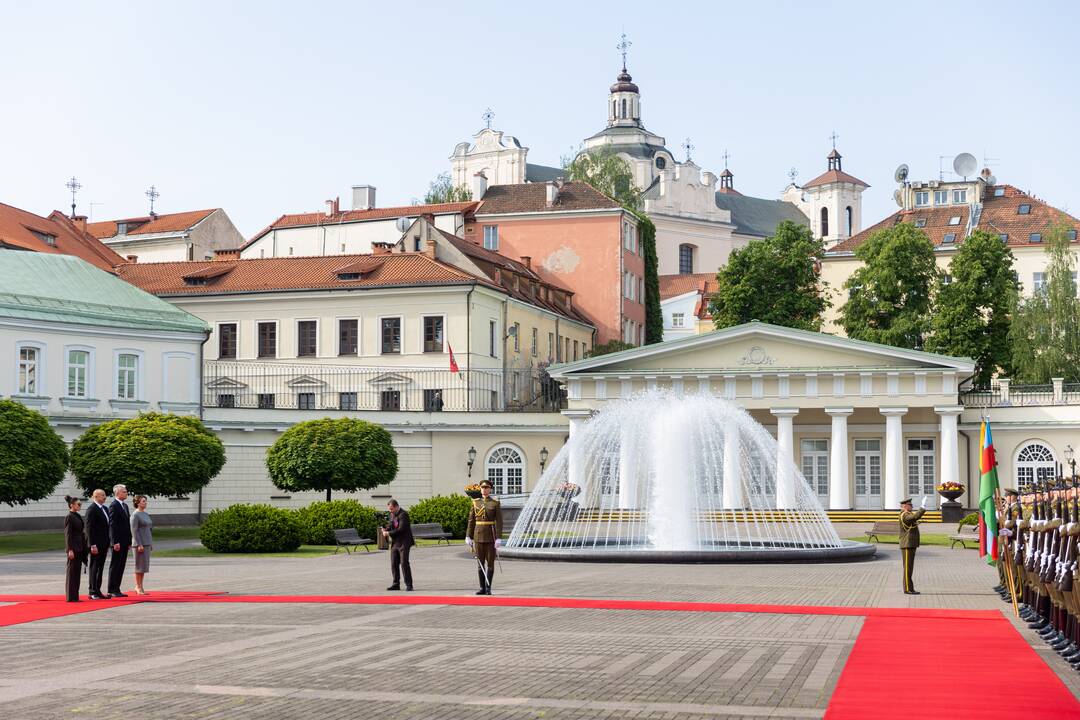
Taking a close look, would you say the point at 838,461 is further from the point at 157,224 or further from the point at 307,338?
the point at 157,224

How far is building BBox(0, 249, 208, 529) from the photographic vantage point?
158 ft

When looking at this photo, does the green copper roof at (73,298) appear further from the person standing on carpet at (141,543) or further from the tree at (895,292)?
the tree at (895,292)

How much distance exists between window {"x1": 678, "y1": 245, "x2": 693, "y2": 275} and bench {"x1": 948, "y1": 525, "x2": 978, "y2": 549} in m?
75.3

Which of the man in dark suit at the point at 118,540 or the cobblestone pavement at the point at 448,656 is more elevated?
the man in dark suit at the point at 118,540

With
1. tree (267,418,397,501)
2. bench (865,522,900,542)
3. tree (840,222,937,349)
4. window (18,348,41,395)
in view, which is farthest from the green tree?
window (18,348,41,395)

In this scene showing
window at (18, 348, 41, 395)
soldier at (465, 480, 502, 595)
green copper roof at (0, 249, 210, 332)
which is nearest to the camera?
soldier at (465, 480, 502, 595)

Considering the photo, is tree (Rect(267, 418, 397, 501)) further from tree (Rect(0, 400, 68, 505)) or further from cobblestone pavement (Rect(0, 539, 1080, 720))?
cobblestone pavement (Rect(0, 539, 1080, 720))

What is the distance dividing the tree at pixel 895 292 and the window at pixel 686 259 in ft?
153

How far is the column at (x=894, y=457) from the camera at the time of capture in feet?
193

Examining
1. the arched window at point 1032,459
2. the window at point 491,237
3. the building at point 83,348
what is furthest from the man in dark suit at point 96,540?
the window at point 491,237

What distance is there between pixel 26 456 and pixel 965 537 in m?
28.5

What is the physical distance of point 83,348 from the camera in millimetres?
50156

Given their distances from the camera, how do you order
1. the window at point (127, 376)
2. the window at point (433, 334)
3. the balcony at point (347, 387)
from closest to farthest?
the window at point (127, 376), the balcony at point (347, 387), the window at point (433, 334)

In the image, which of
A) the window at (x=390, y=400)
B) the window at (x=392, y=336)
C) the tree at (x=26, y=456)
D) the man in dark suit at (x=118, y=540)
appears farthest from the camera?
the window at (x=392, y=336)
